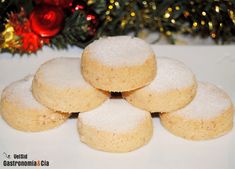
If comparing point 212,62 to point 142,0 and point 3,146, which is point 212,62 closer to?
point 142,0

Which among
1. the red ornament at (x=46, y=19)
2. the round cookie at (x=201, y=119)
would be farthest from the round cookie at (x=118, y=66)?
the red ornament at (x=46, y=19)

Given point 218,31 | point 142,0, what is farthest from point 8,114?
point 218,31

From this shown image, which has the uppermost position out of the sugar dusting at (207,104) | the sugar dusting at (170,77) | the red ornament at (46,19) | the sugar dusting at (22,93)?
the sugar dusting at (170,77)

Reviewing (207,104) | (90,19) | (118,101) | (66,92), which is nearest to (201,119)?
(207,104)

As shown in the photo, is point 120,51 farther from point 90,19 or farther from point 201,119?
point 90,19

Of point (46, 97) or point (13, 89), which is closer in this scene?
point (46, 97)

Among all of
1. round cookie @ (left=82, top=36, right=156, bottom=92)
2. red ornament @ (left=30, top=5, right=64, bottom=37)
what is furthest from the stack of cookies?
red ornament @ (left=30, top=5, right=64, bottom=37)

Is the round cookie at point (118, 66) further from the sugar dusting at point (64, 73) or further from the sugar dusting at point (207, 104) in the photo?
the sugar dusting at point (207, 104)
